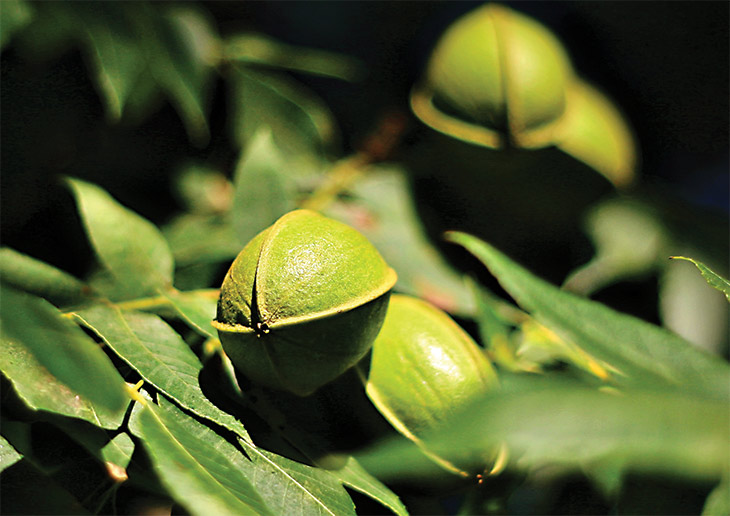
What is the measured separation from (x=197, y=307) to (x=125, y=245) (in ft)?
0.73

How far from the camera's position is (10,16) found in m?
1.32

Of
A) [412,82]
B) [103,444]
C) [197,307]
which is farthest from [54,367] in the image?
[412,82]

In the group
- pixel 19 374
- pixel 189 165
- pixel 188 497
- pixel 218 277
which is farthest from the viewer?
pixel 189 165

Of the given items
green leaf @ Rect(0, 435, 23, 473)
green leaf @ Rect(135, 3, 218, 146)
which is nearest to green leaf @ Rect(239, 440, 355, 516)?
green leaf @ Rect(0, 435, 23, 473)

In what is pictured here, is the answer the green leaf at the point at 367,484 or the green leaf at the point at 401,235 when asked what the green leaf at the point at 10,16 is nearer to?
the green leaf at the point at 401,235

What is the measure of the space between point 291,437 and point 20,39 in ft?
3.89

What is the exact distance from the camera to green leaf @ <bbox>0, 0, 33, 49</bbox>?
4.31 feet

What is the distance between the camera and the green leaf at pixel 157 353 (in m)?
0.94

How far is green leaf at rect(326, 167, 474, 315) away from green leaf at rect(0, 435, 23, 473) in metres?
0.75

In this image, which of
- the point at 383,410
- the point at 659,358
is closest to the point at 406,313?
the point at 383,410

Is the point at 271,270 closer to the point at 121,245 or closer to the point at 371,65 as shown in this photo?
the point at 121,245

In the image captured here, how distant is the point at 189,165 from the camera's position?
1823 millimetres

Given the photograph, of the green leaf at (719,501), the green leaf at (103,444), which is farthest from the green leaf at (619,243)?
the green leaf at (103,444)

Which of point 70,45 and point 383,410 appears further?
point 70,45
